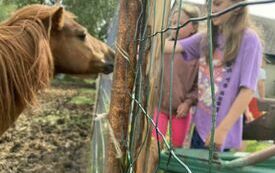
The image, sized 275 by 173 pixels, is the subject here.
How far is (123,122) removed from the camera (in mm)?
2223

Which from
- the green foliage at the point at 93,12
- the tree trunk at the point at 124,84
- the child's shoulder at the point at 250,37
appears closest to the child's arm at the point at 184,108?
the tree trunk at the point at 124,84

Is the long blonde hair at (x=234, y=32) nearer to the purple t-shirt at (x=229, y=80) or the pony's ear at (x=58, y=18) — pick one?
the purple t-shirt at (x=229, y=80)

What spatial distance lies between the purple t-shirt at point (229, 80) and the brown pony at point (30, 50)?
1236 mm

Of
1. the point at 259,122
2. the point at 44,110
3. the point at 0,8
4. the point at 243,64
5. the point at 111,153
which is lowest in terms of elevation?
the point at 44,110

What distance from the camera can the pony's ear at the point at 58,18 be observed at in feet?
10.9

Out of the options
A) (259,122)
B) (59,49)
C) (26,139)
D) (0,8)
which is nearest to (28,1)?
(0,8)

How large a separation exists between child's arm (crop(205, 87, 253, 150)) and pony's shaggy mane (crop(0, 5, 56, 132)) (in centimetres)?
152

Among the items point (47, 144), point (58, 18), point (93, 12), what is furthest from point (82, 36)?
point (93, 12)

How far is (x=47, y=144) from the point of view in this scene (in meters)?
6.66

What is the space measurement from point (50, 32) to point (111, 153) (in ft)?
4.67

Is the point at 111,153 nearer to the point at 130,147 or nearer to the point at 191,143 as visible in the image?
the point at 130,147

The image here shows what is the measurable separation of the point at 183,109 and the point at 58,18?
1.34 metres

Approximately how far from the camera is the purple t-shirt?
189 centimetres

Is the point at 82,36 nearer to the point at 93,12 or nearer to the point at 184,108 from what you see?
the point at 184,108
